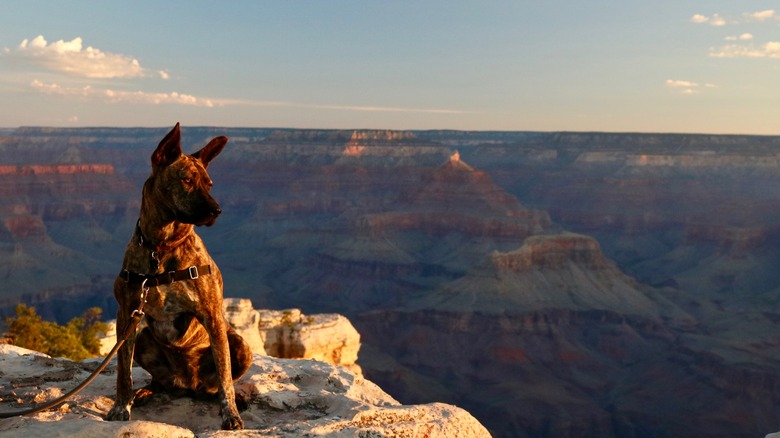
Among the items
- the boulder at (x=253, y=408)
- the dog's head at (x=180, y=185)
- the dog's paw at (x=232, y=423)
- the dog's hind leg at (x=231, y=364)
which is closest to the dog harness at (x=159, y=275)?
the dog's head at (x=180, y=185)

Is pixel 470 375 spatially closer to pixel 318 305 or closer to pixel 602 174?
pixel 318 305

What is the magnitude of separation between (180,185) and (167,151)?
37cm

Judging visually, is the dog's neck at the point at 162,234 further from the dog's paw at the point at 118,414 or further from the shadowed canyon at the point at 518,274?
the shadowed canyon at the point at 518,274

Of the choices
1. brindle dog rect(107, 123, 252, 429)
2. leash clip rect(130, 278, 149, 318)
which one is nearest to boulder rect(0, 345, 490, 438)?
brindle dog rect(107, 123, 252, 429)

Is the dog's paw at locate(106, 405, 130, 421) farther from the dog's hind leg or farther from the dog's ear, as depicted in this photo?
the dog's ear

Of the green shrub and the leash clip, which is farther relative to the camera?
the green shrub

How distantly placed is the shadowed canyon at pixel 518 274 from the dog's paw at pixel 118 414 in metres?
59.9

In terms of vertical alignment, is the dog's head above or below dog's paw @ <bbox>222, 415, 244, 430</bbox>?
above

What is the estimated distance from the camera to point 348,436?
244 inches

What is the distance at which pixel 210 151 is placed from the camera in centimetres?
694

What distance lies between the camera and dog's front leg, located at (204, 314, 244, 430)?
6703mm

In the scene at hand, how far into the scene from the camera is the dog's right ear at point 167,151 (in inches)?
245

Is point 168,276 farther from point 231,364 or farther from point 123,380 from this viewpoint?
point 231,364

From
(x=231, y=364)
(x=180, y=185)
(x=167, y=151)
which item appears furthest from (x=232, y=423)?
(x=167, y=151)
